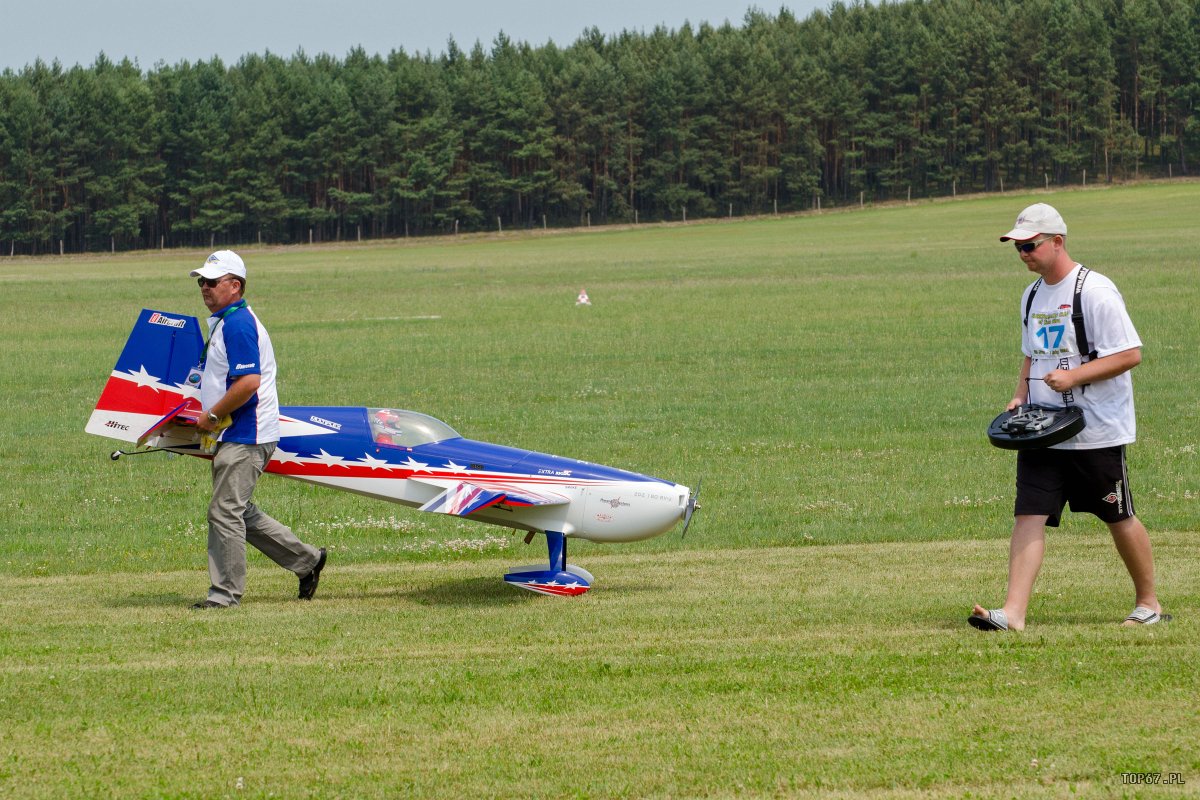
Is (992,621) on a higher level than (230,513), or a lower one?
Result: lower

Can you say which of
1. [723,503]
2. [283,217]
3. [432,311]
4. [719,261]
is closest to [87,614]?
[723,503]

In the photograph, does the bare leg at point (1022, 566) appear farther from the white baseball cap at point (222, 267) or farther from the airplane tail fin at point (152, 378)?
the airplane tail fin at point (152, 378)

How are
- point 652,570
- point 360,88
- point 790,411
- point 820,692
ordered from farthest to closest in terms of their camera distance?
point 360,88 < point 790,411 < point 652,570 < point 820,692

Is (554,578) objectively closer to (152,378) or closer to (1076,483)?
(152,378)

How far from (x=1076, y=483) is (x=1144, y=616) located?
794 mm

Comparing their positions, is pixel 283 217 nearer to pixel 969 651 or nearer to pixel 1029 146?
pixel 1029 146

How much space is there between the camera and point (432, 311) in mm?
39594

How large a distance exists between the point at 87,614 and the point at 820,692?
508cm

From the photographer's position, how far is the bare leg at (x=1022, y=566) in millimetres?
7730

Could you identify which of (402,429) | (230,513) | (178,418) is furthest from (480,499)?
(178,418)

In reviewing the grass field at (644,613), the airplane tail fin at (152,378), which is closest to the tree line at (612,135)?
the grass field at (644,613)

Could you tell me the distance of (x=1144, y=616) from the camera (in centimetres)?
779

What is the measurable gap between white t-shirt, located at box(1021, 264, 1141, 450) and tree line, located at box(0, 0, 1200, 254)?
4576 inches

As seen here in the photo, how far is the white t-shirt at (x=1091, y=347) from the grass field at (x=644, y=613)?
3.49ft
